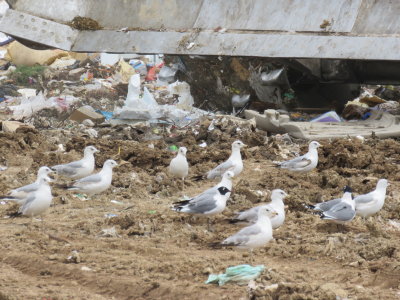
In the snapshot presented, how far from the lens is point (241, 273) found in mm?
6328

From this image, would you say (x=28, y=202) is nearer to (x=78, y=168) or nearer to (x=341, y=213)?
(x=78, y=168)

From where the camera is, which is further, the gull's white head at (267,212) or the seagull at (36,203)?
the seagull at (36,203)

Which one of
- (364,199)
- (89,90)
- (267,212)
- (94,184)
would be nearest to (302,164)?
(364,199)

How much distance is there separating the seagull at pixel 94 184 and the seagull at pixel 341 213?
275 centimetres

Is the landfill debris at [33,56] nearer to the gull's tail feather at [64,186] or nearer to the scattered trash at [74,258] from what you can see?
the gull's tail feather at [64,186]

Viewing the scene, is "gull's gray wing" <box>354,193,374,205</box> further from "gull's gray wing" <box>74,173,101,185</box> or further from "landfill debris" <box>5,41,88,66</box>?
"landfill debris" <box>5,41,88,66</box>

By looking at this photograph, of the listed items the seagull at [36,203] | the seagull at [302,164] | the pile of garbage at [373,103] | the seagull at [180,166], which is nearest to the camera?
the seagull at [36,203]

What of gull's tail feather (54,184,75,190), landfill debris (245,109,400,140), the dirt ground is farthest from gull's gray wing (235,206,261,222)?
landfill debris (245,109,400,140)

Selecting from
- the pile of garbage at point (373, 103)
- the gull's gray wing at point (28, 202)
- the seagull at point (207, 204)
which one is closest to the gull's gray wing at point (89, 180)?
the gull's gray wing at point (28, 202)

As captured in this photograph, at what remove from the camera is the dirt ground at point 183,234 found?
6277 millimetres

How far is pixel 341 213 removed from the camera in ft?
26.4

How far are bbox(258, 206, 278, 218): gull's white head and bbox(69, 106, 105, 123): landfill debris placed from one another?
25.5 ft

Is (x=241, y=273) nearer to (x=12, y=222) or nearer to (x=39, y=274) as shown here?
(x=39, y=274)

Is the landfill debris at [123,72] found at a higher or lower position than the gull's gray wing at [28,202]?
lower
